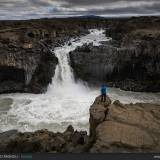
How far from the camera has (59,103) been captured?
3534cm

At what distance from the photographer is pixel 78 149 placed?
56.8ft

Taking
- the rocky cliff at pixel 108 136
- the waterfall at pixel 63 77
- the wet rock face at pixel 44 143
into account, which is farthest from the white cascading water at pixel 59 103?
the wet rock face at pixel 44 143

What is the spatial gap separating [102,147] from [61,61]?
2890 centimetres

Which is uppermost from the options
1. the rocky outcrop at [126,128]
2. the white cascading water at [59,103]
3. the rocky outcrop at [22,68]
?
the rocky outcrop at [126,128]

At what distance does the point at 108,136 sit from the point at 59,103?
1930 cm

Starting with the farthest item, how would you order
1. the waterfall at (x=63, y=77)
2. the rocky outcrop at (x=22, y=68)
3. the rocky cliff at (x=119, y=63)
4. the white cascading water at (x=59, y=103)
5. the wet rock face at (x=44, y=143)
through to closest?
the rocky cliff at (x=119, y=63) → the waterfall at (x=63, y=77) → the rocky outcrop at (x=22, y=68) → the white cascading water at (x=59, y=103) → the wet rock face at (x=44, y=143)

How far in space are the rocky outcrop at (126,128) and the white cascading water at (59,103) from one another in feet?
28.4

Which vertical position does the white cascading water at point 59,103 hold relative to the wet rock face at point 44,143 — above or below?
below

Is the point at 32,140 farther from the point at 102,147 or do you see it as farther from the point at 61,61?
the point at 61,61

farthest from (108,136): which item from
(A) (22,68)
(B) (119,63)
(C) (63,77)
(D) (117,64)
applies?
(B) (119,63)

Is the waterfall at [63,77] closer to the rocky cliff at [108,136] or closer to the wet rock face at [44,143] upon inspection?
the rocky cliff at [108,136]

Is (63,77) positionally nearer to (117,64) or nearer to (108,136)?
(117,64)

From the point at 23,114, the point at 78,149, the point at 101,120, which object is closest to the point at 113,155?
the point at 78,149

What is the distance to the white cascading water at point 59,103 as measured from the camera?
1147 inches
